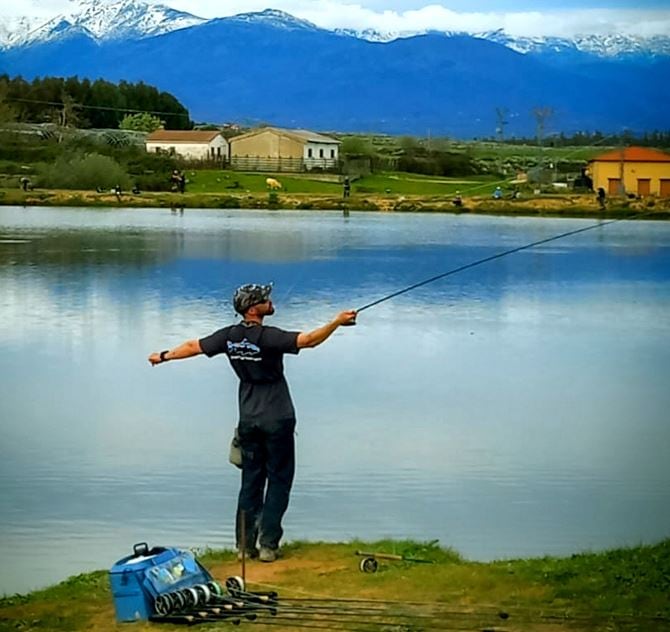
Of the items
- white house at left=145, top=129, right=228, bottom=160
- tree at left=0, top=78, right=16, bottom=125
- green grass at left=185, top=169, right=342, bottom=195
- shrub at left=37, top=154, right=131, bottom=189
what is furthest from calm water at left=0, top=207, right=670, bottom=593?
tree at left=0, top=78, right=16, bottom=125

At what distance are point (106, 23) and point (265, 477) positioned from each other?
885cm

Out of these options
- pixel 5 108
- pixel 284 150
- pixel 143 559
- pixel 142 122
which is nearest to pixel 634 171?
pixel 284 150

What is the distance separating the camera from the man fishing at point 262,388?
287cm

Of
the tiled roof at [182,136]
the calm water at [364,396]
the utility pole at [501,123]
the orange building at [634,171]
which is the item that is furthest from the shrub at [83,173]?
the orange building at [634,171]

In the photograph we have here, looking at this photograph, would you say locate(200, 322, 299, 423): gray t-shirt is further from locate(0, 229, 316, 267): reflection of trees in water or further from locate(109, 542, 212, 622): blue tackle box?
locate(0, 229, 316, 267): reflection of trees in water

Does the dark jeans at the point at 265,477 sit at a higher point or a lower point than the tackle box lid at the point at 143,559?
higher

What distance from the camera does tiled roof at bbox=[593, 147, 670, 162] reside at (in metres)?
6.68

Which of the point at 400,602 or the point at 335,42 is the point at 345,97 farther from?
the point at 400,602

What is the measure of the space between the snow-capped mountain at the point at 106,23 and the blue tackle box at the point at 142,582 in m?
7.57

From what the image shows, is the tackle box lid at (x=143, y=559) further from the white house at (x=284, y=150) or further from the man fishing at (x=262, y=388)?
the white house at (x=284, y=150)

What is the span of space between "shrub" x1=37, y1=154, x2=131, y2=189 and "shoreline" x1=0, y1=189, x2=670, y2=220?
9 centimetres

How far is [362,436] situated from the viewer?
489cm

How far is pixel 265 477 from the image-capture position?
303 centimetres

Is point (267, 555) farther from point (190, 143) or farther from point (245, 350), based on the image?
point (190, 143)
